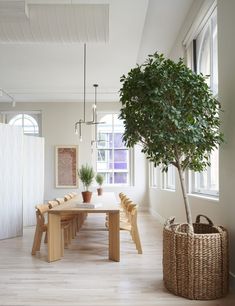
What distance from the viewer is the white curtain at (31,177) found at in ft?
23.8

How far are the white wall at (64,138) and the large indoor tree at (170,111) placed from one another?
678 centimetres

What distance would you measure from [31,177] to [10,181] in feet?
4.08

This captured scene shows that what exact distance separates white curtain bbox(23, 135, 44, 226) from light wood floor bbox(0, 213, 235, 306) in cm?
183

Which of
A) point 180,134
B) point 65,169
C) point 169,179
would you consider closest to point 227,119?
point 180,134

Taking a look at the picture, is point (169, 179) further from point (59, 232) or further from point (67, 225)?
point (59, 232)

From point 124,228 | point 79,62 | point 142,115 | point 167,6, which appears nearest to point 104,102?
point 79,62

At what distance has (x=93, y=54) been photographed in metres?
6.32

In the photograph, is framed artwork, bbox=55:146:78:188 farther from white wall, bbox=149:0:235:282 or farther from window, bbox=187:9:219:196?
white wall, bbox=149:0:235:282

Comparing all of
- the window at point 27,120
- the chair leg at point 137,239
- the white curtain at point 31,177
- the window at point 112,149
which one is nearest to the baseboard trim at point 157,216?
the window at point 112,149

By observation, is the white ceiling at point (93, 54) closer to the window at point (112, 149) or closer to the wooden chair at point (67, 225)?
the window at point (112, 149)

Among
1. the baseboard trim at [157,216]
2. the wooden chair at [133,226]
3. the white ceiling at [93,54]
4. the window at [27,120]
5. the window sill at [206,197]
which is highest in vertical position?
the white ceiling at [93,54]

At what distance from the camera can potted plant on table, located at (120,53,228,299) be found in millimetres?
2949

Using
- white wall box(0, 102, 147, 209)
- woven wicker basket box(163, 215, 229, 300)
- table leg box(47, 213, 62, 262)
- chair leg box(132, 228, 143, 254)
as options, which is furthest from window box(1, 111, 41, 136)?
woven wicker basket box(163, 215, 229, 300)

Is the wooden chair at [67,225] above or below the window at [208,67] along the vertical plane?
below
